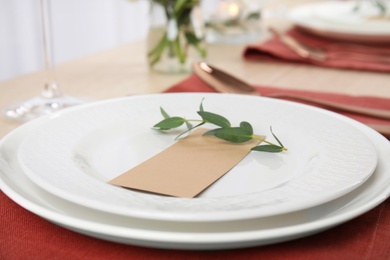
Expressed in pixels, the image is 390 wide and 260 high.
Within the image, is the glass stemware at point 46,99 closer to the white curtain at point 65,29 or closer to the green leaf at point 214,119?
the green leaf at point 214,119

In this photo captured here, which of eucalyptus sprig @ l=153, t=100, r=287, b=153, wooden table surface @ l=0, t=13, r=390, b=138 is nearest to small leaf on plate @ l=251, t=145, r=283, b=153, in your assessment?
eucalyptus sprig @ l=153, t=100, r=287, b=153

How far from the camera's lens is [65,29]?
2352 mm

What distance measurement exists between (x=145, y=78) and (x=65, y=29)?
1.42 m

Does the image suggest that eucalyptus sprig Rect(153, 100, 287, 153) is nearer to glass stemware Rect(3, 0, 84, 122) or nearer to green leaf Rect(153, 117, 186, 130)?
green leaf Rect(153, 117, 186, 130)

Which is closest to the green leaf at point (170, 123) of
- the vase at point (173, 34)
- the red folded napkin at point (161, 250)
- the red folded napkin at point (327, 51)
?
the red folded napkin at point (161, 250)

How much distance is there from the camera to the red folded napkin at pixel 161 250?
409 millimetres

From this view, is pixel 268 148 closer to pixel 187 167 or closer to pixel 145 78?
pixel 187 167

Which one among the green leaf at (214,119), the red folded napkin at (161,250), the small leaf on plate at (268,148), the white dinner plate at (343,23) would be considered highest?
the green leaf at (214,119)

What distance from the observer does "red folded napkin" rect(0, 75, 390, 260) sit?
0.41 metres

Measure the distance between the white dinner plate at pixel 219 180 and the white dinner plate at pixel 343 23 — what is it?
636mm

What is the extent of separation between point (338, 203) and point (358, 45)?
2.82 ft

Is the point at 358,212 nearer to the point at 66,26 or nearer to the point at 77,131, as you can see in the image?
the point at 77,131

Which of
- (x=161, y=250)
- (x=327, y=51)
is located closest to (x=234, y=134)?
(x=161, y=250)

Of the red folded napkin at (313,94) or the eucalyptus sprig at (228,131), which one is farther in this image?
the red folded napkin at (313,94)
